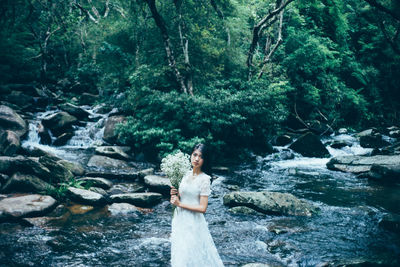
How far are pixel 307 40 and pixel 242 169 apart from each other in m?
10.8

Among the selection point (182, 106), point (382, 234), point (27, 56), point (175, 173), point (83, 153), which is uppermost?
point (27, 56)

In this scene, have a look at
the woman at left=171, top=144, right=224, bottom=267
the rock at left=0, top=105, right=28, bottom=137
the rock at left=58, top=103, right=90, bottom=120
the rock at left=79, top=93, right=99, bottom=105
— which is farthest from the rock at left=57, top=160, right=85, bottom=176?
the rock at left=79, top=93, right=99, bottom=105

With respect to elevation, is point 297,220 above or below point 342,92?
below

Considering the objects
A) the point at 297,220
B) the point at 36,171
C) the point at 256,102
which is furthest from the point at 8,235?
the point at 256,102

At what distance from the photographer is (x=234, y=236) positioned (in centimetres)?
612

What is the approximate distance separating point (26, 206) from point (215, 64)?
12.4 meters

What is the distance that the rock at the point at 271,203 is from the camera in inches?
293

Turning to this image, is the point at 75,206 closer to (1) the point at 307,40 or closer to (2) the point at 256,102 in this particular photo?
(2) the point at 256,102

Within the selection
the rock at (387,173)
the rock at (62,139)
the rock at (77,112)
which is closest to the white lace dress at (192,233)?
the rock at (387,173)

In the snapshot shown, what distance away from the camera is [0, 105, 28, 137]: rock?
12.4 m

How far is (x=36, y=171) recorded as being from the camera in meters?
8.11

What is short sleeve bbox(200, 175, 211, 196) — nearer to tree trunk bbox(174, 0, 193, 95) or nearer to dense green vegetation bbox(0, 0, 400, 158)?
dense green vegetation bbox(0, 0, 400, 158)

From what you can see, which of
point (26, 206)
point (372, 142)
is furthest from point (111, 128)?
point (372, 142)

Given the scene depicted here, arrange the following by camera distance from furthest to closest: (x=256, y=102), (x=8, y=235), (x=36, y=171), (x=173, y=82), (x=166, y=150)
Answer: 1. (x=173, y=82)
2. (x=256, y=102)
3. (x=166, y=150)
4. (x=36, y=171)
5. (x=8, y=235)
